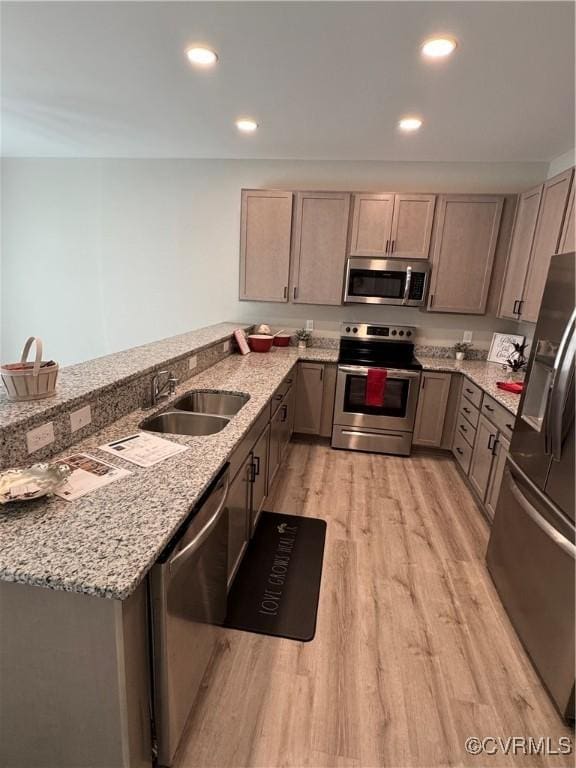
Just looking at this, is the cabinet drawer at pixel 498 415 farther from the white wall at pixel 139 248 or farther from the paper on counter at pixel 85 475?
the paper on counter at pixel 85 475

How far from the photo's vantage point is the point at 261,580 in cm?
209

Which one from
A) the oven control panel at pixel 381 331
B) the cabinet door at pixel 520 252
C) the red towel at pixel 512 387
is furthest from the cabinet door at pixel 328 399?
the cabinet door at pixel 520 252

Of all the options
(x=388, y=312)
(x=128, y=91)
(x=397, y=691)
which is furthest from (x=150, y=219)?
(x=397, y=691)

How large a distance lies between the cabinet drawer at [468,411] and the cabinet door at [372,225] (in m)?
1.51

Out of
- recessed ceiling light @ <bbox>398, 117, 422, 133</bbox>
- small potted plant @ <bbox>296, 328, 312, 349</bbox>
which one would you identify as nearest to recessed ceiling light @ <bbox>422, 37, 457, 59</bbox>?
recessed ceiling light @ <bbox>398, 117, 422, 133</bbox>

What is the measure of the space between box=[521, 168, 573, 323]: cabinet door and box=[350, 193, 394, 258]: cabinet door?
115 centimetres

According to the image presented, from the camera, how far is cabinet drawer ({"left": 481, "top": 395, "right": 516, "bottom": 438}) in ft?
7.77

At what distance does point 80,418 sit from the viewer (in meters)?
1.52

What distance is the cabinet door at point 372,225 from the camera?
11.2 ft

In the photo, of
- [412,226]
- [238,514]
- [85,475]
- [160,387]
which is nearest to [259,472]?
[238,514]

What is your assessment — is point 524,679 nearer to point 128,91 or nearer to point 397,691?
point 397,691

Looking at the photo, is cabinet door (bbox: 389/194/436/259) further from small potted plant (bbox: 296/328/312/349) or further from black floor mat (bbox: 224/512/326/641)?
black floor mat (bbox: 224/512/326/641)

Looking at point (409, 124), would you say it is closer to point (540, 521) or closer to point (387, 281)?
point (387, 281)

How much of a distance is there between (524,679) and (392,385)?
2.24m
